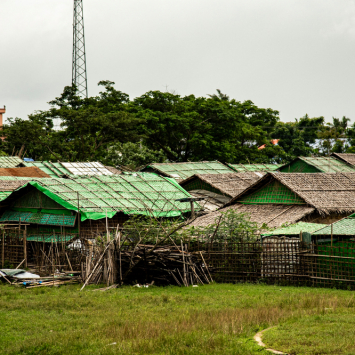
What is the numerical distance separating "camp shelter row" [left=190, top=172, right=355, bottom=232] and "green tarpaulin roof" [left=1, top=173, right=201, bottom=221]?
6.48ft

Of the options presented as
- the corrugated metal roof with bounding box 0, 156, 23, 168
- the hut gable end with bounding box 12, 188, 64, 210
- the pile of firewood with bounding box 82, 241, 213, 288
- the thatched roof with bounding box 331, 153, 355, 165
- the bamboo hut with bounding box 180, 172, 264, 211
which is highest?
the corrugated metal roof with bounding box 0, 156, 23, 168

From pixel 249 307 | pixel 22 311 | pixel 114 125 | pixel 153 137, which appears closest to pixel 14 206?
pixel 22 311

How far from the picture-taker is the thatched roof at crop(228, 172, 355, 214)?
18.1 metres

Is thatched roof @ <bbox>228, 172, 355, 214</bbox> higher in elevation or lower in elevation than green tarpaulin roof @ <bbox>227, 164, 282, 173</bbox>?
lower

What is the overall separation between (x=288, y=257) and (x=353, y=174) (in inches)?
368

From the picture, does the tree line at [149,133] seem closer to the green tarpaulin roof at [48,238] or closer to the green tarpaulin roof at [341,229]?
the green tarpaulin roof at [48,238]

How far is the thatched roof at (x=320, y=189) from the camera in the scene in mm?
18125

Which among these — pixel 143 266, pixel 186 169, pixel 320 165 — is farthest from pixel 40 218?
pixel 320 165

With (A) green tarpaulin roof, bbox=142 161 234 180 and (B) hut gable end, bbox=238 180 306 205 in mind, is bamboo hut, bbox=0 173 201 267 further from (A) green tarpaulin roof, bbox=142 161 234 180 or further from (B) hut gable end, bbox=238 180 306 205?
(A) green tarpaulin roof, bbox=142 161 234 180

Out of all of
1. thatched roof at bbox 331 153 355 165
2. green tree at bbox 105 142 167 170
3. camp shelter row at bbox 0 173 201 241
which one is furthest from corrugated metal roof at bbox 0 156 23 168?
thatched roof at bbox 331 153 355 165

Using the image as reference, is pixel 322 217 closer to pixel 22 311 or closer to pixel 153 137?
pixel 22 311

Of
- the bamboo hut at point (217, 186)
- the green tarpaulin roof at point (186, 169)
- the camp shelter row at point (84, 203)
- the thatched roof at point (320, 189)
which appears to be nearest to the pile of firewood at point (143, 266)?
the camp shelter row at point (84, 203)

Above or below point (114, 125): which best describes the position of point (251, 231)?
below

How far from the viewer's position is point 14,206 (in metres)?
20.4
